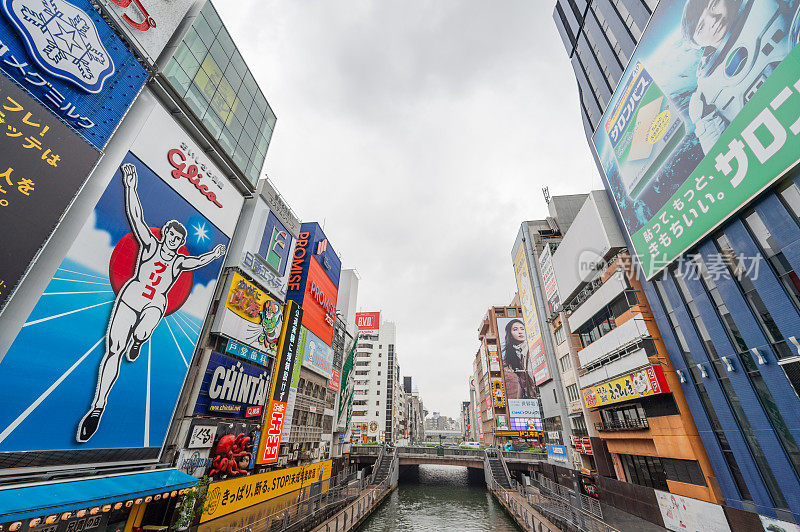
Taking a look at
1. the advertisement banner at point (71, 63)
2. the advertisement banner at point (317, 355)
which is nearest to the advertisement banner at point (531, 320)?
the advertisement banner at point (317, 355)

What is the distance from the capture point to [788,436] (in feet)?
52.6

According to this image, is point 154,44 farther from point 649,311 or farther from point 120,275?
point 649,311

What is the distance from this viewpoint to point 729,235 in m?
18.3

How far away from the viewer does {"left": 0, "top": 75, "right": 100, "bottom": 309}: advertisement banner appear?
12141mm

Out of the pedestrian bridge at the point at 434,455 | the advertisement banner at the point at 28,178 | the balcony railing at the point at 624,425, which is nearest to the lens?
the advertisement banner at the point at 28,178

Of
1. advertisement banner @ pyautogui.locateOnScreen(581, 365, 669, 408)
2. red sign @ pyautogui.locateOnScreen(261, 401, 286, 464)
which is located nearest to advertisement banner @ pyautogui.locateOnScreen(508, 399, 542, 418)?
advertisement banner @ pyautogui.locateOnScreen(581, 365, 669, 408)

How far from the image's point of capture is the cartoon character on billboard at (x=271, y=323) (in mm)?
28000

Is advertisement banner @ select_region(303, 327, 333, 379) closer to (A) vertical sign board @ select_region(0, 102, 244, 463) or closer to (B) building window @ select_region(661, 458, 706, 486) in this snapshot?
(A) vertical sign board @ select_region(0, 102, 244, 463)

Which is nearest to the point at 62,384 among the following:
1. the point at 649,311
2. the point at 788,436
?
the point at 788,436

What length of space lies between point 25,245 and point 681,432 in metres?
37.6

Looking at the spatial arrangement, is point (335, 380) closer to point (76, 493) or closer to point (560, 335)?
point (560, 335)

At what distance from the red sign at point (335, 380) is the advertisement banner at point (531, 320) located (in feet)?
98.1

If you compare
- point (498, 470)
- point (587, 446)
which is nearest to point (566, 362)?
point (587, 446)

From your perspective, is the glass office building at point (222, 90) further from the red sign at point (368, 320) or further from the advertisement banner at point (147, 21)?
the red sign at point (368, 320)
